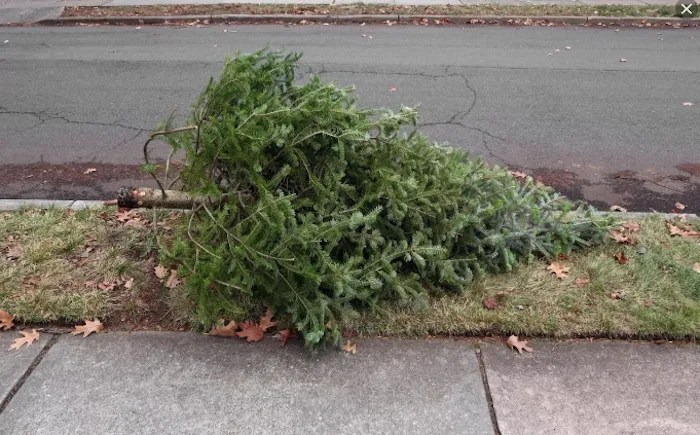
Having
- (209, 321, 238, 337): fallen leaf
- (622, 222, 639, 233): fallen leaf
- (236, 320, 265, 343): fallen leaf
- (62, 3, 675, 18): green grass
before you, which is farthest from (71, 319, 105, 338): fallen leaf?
(62, 3, 675, 18): green grass

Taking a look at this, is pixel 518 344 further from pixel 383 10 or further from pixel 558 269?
pixel 383 10

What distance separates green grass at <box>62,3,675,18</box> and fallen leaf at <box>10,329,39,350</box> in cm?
1003

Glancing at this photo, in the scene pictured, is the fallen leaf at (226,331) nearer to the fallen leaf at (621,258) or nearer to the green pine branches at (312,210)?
the green pine branches at (312,210)

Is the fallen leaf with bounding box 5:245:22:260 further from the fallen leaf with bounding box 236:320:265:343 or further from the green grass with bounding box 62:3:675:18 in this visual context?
the green grass with bounding box 62:3:675:18

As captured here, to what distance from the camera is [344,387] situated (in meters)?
3.03

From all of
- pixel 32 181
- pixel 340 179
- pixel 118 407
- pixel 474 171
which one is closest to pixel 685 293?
pixel 474 171

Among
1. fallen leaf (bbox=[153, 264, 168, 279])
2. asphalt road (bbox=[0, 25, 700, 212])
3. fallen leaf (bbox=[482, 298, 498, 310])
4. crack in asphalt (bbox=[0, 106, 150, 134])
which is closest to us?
fallen leaf (bbox=[482, 298, 498, 310])

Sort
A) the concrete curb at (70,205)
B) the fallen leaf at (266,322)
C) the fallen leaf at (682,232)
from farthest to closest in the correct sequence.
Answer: the concrete curb at (70,205), the fallen leaf at (682,232), the fallen leaf at (266,322)

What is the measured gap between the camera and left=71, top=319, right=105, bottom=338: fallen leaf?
11.2ft

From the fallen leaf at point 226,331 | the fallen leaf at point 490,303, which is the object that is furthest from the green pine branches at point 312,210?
the fallen leaf at point 490,303

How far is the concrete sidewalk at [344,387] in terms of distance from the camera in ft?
9.24

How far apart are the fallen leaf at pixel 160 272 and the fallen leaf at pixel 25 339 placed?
2.48ft

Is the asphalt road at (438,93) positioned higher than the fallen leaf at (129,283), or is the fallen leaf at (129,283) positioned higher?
the asphalt road at (438,93)

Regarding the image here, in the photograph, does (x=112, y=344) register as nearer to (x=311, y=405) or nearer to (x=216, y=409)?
(x=216, y=409)
